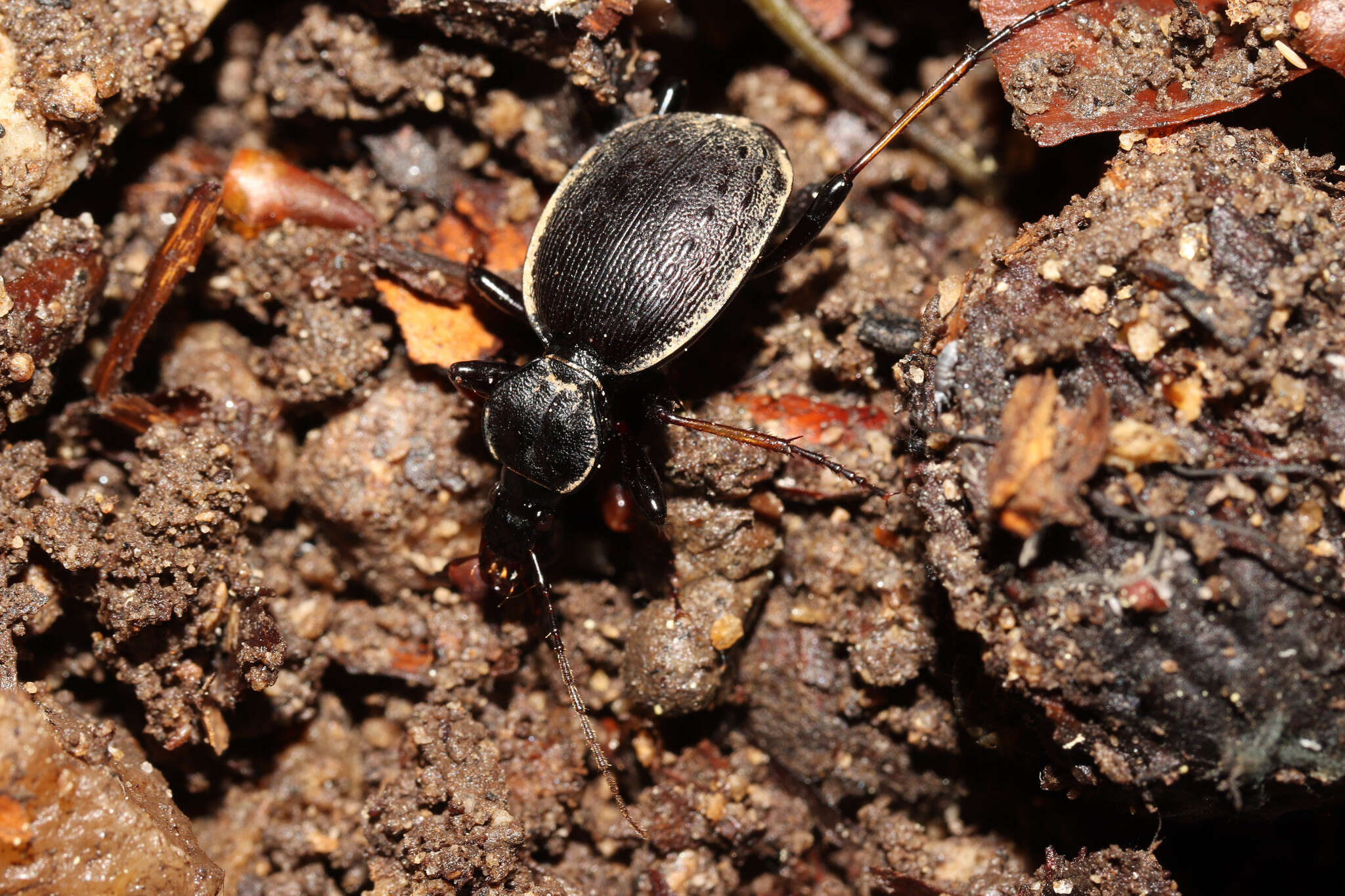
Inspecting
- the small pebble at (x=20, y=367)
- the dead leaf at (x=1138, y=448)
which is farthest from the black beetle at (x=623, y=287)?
the small pebble at (x=20, y=367)

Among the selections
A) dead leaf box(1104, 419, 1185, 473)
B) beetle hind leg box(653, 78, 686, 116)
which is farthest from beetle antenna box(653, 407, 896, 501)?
beetle hind leg box(653, 78, 686, 116)

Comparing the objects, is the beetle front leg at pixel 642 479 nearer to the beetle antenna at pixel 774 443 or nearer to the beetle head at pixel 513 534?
the beetle antenna at pixel 774 443

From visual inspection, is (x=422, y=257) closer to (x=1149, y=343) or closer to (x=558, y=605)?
(x=558, y=605)

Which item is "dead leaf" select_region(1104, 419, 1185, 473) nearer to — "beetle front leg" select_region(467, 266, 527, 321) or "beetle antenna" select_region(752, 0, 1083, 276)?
"beetle antenna" select_region(752, 0, 1083, 276)

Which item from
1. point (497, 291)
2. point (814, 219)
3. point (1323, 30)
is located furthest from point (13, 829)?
point (1323, 30)

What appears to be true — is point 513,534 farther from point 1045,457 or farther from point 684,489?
point 1045,457
